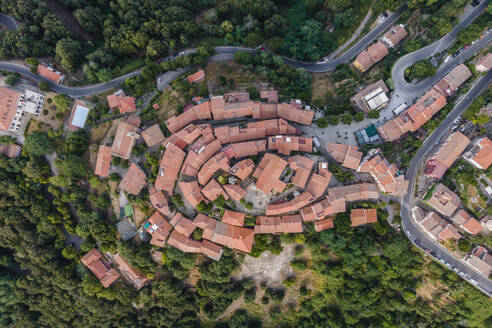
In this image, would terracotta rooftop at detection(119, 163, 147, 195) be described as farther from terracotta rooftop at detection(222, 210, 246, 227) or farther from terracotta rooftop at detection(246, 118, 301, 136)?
terracotta rooftop at detection(246, 118, 301, 136)

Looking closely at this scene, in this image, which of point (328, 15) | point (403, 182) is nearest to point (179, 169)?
point (403, 182)

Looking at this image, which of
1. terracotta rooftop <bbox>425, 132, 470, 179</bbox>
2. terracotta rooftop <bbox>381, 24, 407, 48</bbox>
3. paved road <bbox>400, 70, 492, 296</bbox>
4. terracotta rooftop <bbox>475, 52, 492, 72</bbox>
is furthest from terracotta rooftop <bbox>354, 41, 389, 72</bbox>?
terracotta rooftop <bbox>425, 132, 470, 179</bbox>

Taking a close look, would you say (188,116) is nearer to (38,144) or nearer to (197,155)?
(197,155)

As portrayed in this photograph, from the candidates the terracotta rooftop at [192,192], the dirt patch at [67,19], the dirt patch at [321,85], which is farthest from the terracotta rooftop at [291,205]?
the dirt patch at [67,19]

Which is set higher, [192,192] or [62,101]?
[62,101]

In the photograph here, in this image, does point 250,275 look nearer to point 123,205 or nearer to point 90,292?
point 123,205

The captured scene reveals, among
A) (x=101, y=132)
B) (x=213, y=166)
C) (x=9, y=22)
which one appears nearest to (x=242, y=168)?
(x=213, y=166)
